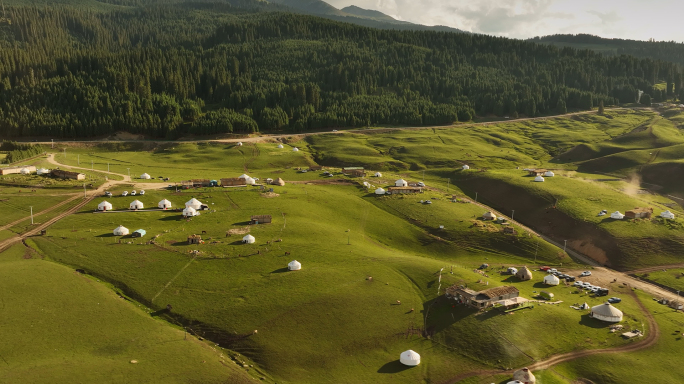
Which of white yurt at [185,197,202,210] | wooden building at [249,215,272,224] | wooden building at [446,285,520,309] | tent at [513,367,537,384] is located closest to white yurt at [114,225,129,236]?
white yurt at [185,197,202,210]

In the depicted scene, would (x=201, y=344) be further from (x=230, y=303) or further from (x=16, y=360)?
(x=16, y=360)

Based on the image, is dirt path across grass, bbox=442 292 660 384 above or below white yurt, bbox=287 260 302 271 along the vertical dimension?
below

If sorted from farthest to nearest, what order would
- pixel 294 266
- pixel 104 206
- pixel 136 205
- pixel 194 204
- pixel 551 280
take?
pixel 194 204 < pixel 136 205 < pixel 104 206 < pixel 551 280 < pixel 294 266

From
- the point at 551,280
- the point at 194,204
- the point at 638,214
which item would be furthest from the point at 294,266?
the point at 638,214

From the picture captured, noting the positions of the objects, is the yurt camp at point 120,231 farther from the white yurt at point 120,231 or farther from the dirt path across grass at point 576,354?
the dirt path across grass at point 576,354

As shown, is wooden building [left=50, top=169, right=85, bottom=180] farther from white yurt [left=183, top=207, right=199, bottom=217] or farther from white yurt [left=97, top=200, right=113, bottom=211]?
white yurt [left=183, top=207, right=199, bottom=217]

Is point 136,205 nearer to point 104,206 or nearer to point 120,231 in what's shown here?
point 104,206

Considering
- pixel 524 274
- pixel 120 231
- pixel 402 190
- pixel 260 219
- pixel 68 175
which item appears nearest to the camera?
pixel 524 274

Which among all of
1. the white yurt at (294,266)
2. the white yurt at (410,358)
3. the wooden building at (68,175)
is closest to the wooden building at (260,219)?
the white yurt at (294,266)
